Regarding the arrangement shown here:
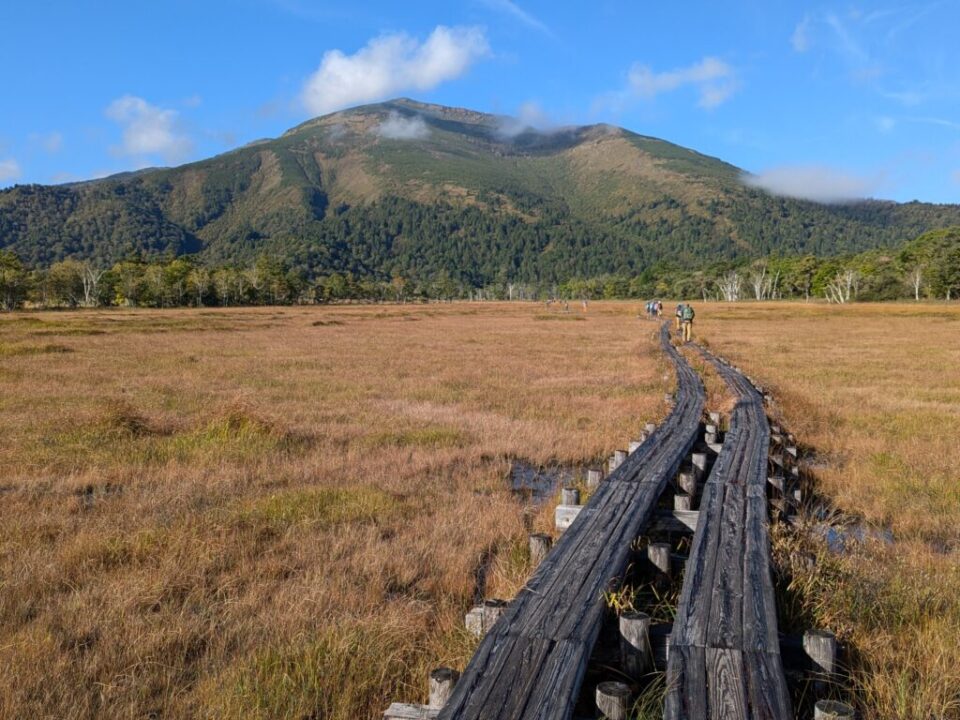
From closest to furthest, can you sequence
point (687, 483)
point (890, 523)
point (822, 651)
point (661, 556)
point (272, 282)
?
point (822, 651) < point (661, 556) < point (687, 483) < point (890, 523) < point (272, 282)

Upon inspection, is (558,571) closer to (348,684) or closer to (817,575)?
(348,684)

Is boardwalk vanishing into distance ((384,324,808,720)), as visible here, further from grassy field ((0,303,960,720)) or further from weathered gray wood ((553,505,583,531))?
grassy field ((0,303,960,720))

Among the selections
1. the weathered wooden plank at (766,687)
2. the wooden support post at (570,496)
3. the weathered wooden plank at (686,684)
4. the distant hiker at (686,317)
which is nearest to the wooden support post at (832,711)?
the weathered wooden plank at (766,687)

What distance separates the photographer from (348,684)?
3658 mm

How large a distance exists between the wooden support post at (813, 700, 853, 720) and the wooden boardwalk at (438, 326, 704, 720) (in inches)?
40.4

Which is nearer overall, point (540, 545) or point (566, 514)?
point (540, 545)

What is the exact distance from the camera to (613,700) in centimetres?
284

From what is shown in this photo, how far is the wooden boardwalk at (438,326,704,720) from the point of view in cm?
287

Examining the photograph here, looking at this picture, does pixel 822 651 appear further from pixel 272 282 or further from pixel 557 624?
pixel 272 282

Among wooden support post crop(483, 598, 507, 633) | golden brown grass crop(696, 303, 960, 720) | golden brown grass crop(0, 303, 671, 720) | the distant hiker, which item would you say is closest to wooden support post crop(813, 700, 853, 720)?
A: golden brown grass crop(696, 303, 960, 720)

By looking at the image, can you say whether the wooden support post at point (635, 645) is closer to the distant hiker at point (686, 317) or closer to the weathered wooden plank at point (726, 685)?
the weathered wooden plank at point (726, 685)

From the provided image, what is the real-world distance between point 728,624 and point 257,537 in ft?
14.2

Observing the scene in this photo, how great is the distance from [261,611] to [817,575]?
3.99m

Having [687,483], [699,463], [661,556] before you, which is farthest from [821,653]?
[699,463]
